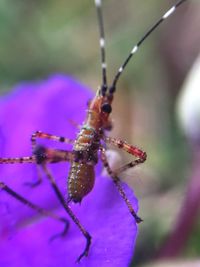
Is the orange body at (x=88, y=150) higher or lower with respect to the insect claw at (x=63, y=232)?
higher

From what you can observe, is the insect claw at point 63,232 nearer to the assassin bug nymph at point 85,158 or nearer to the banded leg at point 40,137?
the assassin bug nymph at point 85,158

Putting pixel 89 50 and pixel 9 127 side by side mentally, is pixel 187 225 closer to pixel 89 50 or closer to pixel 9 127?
pixel 9 127

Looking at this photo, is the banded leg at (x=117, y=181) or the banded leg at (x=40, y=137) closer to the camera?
the banded leg at (x=117, y=181)

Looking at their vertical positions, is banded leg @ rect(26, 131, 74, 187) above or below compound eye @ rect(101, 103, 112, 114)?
below

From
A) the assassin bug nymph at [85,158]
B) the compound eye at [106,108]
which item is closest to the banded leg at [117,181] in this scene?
the assassin bug nymph at [85,158]

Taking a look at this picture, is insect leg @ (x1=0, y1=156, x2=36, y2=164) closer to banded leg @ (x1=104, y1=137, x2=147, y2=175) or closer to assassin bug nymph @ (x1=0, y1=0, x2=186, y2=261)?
assassin bug nymph @ (x1=0, y1=0, x2=186, y2=261)

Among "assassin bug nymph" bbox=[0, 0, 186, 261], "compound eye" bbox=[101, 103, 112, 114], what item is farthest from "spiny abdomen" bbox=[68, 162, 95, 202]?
"compound eye" bbox=[101, 103, 112, 114]

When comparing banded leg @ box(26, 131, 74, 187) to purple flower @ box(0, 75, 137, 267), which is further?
banded leg @ box(26, 131, 74, 187)

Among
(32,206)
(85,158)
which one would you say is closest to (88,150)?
(85,158)
